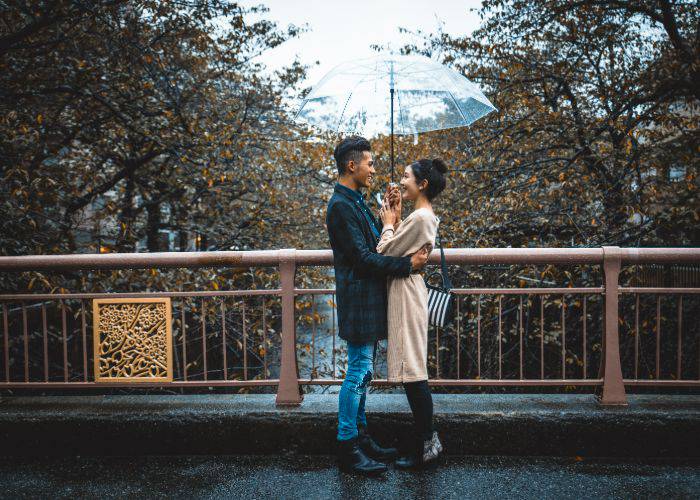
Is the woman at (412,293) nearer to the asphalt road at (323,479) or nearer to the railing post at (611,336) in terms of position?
the asphalt road at (323,479)

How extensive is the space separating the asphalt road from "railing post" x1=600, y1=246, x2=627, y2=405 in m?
0.48

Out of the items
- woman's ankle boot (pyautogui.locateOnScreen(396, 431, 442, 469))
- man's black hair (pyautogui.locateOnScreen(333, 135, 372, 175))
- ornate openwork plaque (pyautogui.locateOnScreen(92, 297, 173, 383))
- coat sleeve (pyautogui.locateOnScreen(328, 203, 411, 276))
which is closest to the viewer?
coat sleeve (pyautogui.locateOnScreen(328, 203, 411, 276))

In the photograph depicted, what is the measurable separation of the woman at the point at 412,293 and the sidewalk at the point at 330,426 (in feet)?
1.67

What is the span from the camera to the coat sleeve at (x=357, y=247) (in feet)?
10.5

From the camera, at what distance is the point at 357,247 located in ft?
10.6

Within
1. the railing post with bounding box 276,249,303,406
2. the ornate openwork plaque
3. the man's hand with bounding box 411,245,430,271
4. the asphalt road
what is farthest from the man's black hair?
the asphalt road

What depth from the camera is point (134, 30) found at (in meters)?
7.64

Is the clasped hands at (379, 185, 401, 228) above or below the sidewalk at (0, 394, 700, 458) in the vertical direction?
above

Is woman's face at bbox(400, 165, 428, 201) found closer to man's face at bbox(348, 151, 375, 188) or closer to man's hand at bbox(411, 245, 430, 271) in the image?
man's face at bbox(348, 151, 375, 188)

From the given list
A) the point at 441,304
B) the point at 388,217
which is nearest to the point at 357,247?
the point at 388,217

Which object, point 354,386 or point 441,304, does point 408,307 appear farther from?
point 354,386

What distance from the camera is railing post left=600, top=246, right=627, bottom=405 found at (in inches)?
151

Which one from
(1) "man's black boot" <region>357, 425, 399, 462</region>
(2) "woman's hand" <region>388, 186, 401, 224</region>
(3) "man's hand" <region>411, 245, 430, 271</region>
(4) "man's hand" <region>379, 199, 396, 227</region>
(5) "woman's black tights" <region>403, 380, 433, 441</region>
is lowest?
(1) "man's black boot" <region>357, 425, 399, 462</region>

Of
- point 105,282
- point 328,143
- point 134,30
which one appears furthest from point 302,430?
point 328,143
